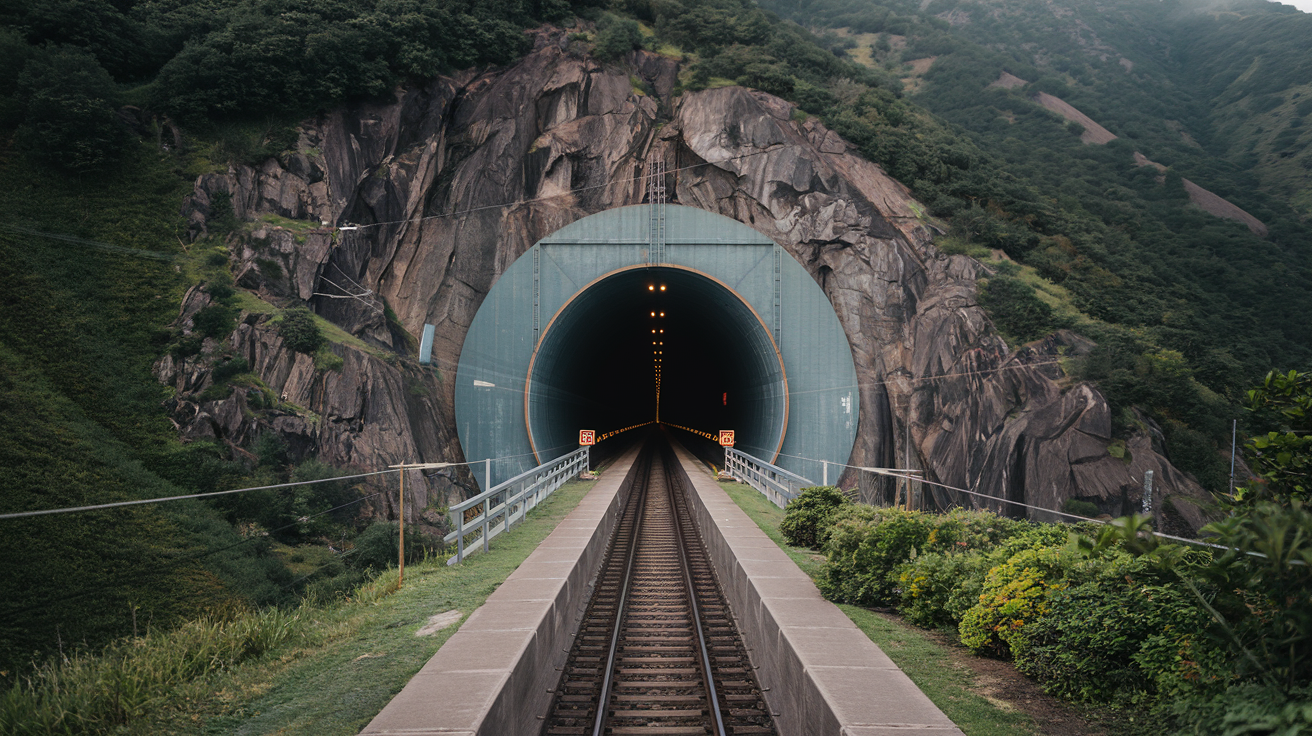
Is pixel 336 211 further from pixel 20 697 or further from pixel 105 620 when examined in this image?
pixel 20 697

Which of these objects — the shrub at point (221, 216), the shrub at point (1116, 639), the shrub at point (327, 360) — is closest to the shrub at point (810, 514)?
the shrub at point (1116, 639)

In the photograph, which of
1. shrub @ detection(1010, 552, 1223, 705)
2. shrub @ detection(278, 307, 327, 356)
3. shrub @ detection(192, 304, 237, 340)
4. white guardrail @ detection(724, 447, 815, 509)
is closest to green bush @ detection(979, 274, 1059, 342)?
white guardrail @ detection(724, 447, 815, 509)

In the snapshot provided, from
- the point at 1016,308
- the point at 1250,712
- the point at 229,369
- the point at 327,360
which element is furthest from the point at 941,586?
the point at 1016,308

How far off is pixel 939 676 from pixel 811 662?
0.97 meters

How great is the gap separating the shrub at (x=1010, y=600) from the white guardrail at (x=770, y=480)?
719 cm

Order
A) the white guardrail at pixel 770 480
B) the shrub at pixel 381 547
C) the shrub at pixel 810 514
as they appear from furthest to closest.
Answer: the white guardrail at pixel 770 480, the shrub at pixel 381 547, the shrub at pixel 810 514

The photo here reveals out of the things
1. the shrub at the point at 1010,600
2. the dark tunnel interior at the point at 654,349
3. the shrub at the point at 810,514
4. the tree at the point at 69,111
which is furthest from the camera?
the dark tunnel interior at the point at 654,349

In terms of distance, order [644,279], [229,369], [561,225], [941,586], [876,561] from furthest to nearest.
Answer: [561,225] → [644,279] → [229,369] → [876,561] → [941,586]

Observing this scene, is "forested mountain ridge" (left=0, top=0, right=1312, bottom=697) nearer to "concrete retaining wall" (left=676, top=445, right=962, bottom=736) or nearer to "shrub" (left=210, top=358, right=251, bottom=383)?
"shrub" (left=210, top=358, right=251, bottom=383)

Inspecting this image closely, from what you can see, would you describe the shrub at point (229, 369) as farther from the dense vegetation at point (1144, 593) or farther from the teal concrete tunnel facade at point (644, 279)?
the dense vegetation at point (1144, 593)

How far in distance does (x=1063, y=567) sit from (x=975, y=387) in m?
20.3

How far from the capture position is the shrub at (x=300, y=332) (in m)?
21.1

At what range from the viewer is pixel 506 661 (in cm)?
562

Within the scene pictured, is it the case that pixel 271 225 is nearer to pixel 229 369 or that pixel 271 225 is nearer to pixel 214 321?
pixel 214 321
